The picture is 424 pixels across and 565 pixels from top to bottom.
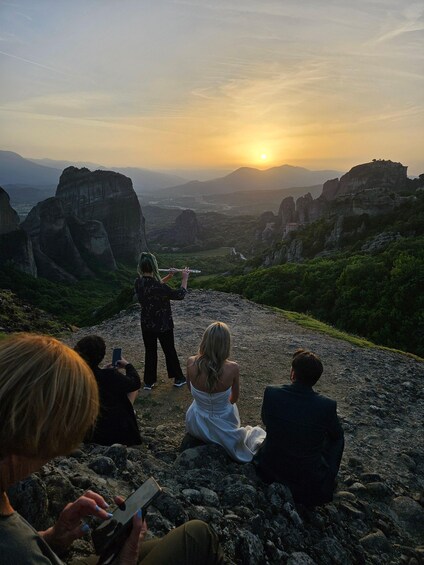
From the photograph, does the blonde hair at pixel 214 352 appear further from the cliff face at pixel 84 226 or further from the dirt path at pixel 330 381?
the cliff face at pixel 84 226

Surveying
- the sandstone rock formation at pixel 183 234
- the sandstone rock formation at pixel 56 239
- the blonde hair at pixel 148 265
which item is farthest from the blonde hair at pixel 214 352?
the sandstone rock formation at pixel 183 234

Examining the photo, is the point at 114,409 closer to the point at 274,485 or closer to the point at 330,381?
the point at 274,485

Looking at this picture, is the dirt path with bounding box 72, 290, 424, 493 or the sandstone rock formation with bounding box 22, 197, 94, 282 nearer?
the dirt path with bounding box 72, 290, 424, 493

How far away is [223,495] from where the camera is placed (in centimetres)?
452

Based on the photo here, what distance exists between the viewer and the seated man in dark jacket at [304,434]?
15.0 feet

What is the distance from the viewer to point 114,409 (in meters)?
5.59

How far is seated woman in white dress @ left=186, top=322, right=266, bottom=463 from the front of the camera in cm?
538

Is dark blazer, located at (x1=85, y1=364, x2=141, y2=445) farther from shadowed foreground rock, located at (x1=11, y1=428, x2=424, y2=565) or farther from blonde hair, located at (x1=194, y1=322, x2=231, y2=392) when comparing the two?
blonde hair, located at (x1=194, y1=322, x2=231, y2=392)

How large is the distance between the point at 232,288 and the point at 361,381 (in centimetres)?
1487

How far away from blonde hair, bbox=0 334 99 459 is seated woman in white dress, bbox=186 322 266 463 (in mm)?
3486

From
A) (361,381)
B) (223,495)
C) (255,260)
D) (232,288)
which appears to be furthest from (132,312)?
(255,260)

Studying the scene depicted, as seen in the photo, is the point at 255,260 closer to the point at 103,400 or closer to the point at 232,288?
the point at 232,288

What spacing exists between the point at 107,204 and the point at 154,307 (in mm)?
88393

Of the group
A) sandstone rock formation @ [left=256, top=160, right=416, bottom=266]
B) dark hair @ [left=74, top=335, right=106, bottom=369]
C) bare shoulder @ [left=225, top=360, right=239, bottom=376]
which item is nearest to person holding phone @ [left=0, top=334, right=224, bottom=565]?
dark hair @ [left=74, top=335, right=106, bottom=369]
